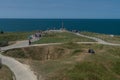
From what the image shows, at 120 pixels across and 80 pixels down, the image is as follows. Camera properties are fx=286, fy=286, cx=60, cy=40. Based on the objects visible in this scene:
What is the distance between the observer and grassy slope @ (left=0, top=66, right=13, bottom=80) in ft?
116

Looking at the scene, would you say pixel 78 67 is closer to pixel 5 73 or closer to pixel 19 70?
pixel 19 70

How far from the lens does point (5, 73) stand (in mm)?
37469

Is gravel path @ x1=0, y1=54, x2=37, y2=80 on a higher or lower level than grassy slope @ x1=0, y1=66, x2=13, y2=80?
lower

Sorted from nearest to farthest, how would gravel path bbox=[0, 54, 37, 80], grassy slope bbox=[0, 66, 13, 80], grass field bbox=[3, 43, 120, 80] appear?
grassy slope bbox=[0, 66, 13, 80], gravel path bbox=[0, 54, 37, 80], grass field bbox=[3, 43, 120, 80]

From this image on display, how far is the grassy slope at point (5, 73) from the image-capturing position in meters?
35.4

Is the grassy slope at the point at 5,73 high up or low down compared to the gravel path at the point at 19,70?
up

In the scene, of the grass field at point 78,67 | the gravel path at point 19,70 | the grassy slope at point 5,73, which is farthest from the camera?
the grass field at point 78,67

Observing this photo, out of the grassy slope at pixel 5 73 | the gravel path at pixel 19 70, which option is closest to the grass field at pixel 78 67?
the gravel path at pixel 19 70

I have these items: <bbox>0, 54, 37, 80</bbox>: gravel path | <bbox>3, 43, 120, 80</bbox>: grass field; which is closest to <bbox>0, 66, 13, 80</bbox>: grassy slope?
<bbox>0, 54, 37, 80</bbox>: gravel path

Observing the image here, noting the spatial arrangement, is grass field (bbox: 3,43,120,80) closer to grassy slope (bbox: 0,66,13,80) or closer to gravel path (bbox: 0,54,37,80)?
gravel path (bbox: 0,54,37,80)

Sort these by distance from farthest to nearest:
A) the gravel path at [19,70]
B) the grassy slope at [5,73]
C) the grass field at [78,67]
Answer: the grass field at [78,67]
the gravel path at [19,70]
the grassy slope at [5,73]

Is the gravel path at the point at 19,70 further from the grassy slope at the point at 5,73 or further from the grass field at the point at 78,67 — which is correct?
the grass field at the point at 78,67

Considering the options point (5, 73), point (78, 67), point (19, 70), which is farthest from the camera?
point (78, 67)

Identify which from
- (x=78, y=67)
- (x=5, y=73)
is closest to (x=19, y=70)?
(x=5, y=73)
